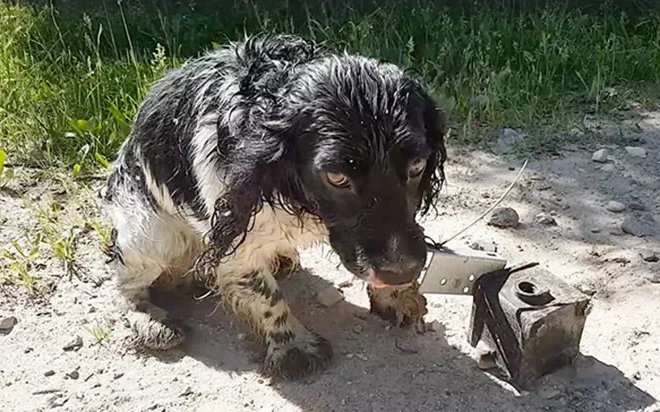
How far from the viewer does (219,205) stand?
3111mm

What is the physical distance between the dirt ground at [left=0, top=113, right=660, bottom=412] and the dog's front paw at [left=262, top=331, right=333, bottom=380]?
0.15 ft

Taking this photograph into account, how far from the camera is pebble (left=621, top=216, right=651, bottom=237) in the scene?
4074 mm

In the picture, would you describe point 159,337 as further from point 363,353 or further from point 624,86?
point 624,86

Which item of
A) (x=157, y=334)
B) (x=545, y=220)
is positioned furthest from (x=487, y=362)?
(x=157, y=334)

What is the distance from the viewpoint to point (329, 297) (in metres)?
3.84

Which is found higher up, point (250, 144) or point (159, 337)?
point (250, 144)

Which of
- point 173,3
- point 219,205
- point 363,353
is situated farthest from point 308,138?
point 173,3

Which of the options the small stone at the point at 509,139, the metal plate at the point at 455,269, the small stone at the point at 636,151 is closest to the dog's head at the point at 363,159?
the metal plate at the point at 455,269

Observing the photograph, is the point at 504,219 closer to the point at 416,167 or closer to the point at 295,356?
the point at 295,356

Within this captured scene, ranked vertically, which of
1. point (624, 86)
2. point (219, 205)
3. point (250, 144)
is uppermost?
point (250, 144)

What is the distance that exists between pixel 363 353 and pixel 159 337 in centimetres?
73

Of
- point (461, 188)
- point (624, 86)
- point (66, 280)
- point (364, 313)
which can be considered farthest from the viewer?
point (624, 86)

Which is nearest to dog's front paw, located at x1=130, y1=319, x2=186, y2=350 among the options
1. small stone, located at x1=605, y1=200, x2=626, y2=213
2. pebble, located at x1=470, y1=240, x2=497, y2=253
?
pebble, located at x1=470, y1=240, x2=497, y2=253

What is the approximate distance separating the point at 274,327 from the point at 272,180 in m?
0.72
